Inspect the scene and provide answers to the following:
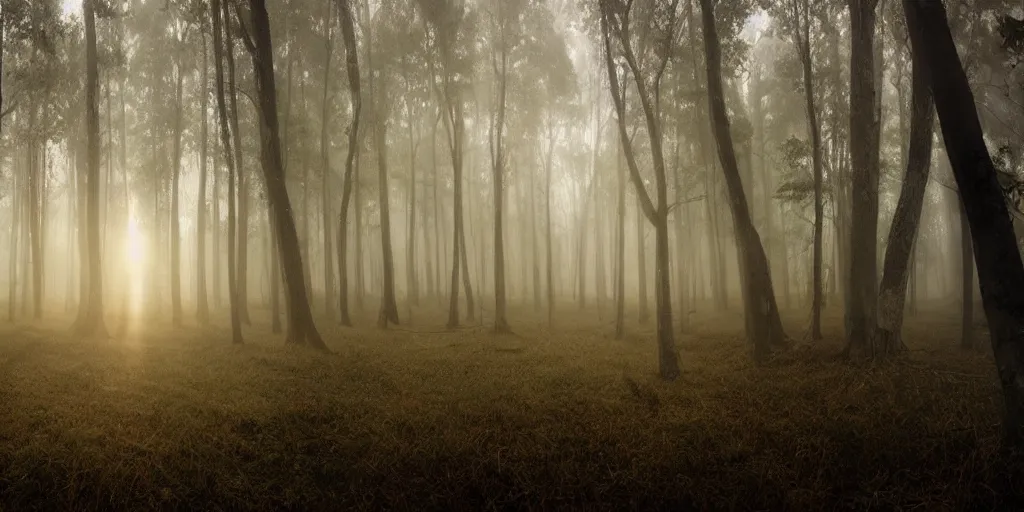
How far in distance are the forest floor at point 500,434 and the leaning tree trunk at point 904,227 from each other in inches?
35.2

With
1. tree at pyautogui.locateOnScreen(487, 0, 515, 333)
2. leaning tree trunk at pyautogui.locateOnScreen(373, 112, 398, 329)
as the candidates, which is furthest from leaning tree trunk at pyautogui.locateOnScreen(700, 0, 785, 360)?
leaning tree trunk at pyautogui.locateOnScreen(373, 112, 398, 329)

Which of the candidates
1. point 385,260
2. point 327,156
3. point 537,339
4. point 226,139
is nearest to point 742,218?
point 537,339

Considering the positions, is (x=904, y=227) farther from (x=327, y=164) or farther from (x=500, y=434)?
(x=327, y=164)

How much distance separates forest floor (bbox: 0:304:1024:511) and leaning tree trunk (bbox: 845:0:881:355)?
1222mm

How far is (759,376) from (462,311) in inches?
796

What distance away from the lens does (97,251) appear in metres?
16.1

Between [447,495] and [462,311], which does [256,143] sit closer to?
[462,311]

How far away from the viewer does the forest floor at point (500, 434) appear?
4.93 metres

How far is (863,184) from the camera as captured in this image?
11.6 meters

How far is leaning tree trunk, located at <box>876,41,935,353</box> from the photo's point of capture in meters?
10.6

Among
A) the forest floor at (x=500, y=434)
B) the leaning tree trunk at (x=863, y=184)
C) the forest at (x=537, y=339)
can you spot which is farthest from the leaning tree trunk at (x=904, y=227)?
the forest floor at (x=500, y=434)

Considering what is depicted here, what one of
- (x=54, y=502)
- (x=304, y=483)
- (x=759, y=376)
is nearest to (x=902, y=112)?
(x=759, y=376)

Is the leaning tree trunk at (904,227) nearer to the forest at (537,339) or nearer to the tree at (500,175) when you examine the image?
the forest at (537,339)

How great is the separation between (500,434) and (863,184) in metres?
10.7
